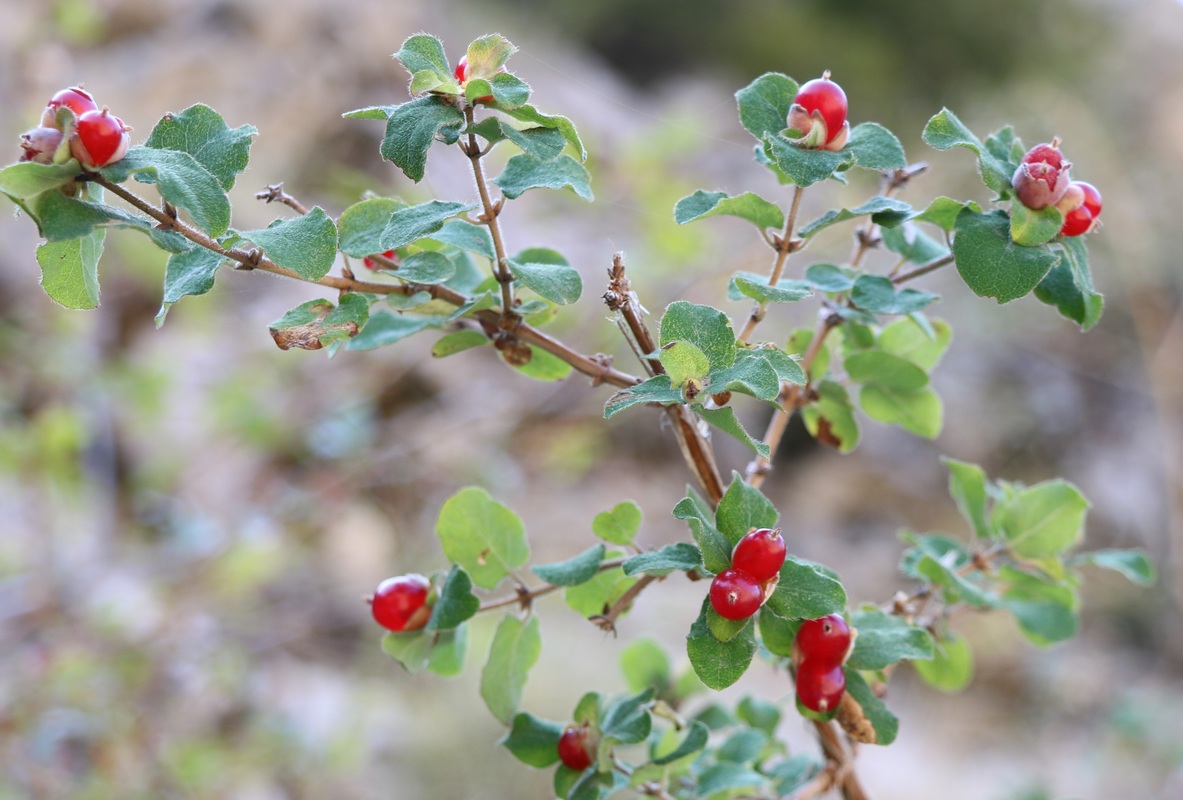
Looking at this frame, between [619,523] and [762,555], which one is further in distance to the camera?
[619,523]

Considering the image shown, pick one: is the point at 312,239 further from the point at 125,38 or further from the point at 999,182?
the point at 125,38

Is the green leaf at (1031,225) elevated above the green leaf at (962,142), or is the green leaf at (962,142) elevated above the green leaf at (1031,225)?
the green leaf at (962,142)

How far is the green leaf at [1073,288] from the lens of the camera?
1.34 feet

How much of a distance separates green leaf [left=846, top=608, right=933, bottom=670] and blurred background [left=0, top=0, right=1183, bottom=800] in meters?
0.54

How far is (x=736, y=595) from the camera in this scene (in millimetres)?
355

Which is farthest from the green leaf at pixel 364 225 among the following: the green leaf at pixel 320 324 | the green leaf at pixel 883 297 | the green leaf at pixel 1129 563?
the green leaf at pixel 1129 563

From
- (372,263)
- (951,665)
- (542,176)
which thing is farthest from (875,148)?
(951,665)

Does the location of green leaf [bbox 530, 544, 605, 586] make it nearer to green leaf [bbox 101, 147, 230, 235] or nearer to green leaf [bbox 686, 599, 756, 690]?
green leaf [bbox 686, 599, 756, 690]

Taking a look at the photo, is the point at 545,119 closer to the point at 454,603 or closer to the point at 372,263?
the point at 372,263

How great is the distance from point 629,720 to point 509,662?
0.07m

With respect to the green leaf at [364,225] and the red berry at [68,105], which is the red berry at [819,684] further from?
the red berry at [68,105]

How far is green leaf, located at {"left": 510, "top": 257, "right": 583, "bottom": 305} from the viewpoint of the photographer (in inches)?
15.8

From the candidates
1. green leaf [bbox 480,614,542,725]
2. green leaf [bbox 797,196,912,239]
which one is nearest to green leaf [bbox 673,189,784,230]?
green leaf [bbox 797,196,912,239]

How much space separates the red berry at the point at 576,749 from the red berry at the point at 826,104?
12.9 inches
